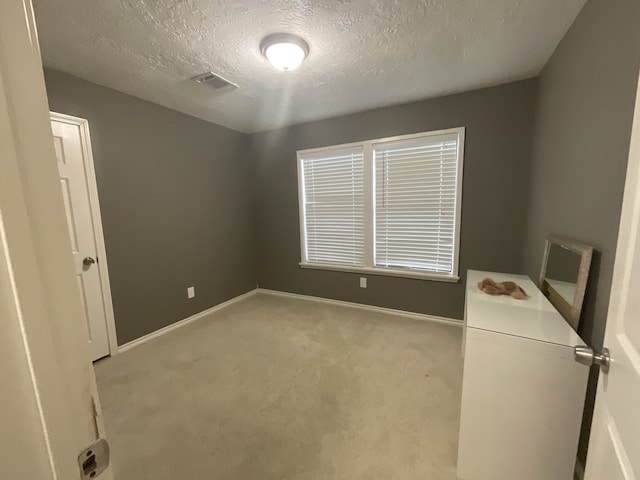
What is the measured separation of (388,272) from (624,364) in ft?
8.60

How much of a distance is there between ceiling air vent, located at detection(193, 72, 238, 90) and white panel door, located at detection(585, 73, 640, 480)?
2.55 metres

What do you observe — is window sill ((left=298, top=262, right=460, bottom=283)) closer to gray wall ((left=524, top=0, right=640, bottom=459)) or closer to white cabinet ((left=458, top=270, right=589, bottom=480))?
gray wall ((left=524, top=0, right=640, bottom=459))

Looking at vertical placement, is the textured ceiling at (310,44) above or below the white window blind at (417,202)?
above

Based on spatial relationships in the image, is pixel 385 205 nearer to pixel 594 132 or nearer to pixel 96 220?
pixel 594 132

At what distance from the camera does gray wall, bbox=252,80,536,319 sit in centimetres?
254

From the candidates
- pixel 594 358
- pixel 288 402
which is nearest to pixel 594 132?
pixel 594 358

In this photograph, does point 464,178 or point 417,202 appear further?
point 417,202

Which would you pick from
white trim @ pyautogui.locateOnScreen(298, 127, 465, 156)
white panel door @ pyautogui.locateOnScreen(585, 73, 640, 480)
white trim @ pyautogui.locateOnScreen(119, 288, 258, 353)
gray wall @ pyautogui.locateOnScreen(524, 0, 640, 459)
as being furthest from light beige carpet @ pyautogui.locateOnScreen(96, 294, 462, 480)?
white trim @ pyautogui.locateOnScreen(298, 127, 465, 156)

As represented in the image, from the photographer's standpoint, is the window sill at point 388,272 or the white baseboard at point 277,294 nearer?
the white baseboard at point 277,294

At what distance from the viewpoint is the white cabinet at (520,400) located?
114 cm

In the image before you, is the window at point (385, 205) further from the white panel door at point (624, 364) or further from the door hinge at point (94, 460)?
the door hinge at point (94, 460)

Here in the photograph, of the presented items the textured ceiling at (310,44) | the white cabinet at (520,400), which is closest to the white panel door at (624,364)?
the white cabinet at (520,400)

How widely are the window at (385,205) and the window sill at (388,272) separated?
0.01 meters

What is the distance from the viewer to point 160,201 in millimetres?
2885
